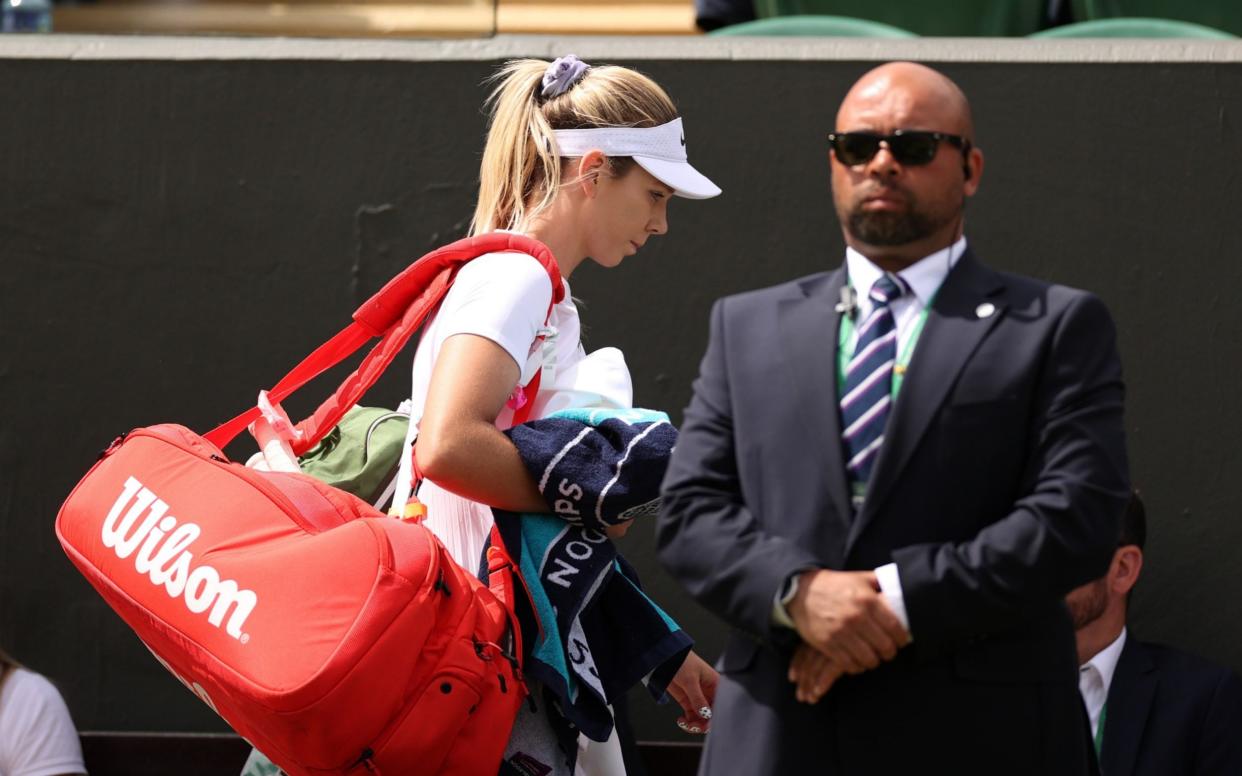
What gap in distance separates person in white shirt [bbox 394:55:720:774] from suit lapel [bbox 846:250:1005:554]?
2.38ft

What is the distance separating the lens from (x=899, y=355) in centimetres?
246

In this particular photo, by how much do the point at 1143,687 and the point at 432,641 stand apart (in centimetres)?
213

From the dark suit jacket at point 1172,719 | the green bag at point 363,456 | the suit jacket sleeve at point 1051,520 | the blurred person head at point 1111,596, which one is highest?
the suit jacket sleeve at point 1051,520

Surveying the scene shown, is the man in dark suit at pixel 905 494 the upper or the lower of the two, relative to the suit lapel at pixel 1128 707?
upper

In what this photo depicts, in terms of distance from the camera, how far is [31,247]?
491 centimetres

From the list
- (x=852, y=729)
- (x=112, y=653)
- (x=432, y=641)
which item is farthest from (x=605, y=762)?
(x=112, y=653)

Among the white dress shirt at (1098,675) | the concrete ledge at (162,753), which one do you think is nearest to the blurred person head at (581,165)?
the white dress shirt at (1098,675)

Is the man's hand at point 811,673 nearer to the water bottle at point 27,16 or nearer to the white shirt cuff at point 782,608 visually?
the white shirt cuff at point 782,608

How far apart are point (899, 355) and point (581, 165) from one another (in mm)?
966

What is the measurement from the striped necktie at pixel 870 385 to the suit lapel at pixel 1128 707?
191cm

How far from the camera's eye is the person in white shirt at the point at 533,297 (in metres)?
2.85

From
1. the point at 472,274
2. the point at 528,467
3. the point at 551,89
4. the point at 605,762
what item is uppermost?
the point at 551,89

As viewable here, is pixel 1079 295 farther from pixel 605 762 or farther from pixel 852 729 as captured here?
pixel 605 762

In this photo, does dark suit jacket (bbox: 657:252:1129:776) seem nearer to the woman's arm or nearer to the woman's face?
the woman's arm
